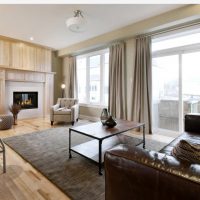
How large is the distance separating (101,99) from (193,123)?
330 cm

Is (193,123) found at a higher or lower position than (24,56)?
lower

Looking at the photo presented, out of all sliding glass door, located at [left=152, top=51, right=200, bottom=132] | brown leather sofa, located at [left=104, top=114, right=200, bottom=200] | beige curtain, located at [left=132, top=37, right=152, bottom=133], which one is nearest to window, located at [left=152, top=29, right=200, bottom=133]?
sliding glass door, located at [left=152, top=51, right=200, bottom=132]

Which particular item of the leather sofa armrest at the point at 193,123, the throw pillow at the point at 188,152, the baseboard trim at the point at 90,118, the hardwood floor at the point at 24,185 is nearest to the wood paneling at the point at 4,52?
the baseboard trim at the point at 90,118

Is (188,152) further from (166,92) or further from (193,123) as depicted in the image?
(166,92)

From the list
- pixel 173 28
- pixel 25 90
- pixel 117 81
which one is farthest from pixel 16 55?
pixel 173 28

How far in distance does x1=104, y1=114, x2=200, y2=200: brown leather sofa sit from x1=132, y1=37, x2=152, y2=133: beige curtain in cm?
297

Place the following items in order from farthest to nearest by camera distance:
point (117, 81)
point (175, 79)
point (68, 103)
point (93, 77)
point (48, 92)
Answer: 1. point (48, 92)
2. point (93, 77)
3. point (68, 103)
4. point (117, 81)
5. point (175, 79)

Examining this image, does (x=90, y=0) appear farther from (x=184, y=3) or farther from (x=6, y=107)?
(x=6, y=107)

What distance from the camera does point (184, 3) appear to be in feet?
9.34

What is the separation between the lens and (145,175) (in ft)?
2.74

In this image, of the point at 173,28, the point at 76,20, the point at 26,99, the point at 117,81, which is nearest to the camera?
the point at 76,20

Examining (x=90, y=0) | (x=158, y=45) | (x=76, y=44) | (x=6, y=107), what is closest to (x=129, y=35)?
(x=158, y=45)

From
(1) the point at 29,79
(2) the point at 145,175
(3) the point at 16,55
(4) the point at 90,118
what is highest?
(3) the point at 16,55

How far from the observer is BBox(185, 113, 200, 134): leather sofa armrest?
2299mm
